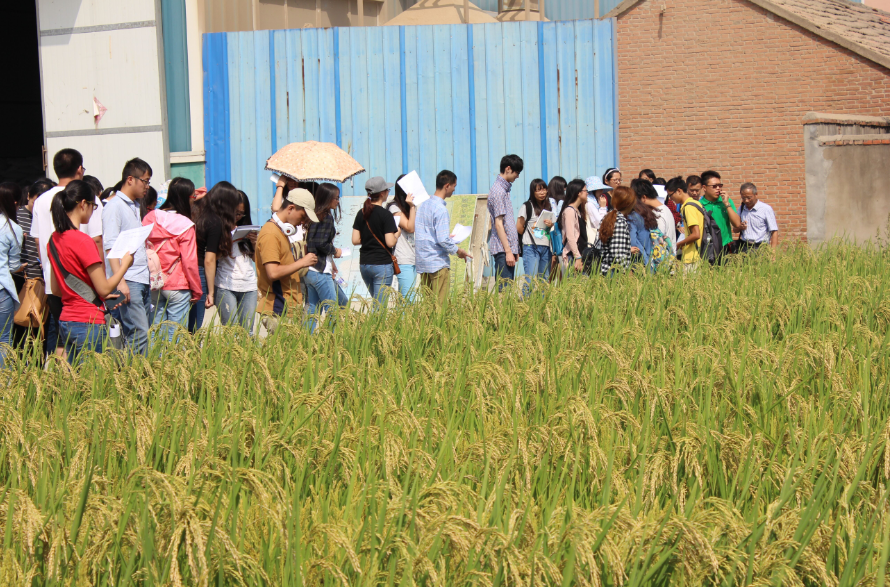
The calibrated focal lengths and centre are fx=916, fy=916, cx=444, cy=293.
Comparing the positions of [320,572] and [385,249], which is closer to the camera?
[320,572]

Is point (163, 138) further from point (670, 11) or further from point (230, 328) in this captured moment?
point (230, 328)

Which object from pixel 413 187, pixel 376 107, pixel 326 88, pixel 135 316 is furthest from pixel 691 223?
pixel 326 88

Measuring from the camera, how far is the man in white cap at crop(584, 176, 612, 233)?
9.45 m

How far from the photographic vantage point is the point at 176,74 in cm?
1381

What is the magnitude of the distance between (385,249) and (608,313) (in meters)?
2.45

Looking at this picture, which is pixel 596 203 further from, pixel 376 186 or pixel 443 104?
pixel 443 104

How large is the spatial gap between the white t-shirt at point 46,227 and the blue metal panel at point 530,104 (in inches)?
317

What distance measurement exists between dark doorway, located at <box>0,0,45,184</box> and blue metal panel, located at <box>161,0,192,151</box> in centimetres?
846

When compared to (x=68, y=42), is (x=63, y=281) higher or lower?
lower

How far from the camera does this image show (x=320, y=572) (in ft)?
6.86

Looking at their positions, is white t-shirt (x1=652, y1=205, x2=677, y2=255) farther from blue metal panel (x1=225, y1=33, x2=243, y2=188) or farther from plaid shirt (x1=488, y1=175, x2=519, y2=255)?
blue metal panel (x1=225, y1=33, x2=243, y2=188)

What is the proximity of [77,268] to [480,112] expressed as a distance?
9075mm

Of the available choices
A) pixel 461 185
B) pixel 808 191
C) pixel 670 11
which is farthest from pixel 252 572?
pixel 670 11

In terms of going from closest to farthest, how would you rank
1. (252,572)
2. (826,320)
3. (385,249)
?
(252,572)
(826,320)
(385,249)
